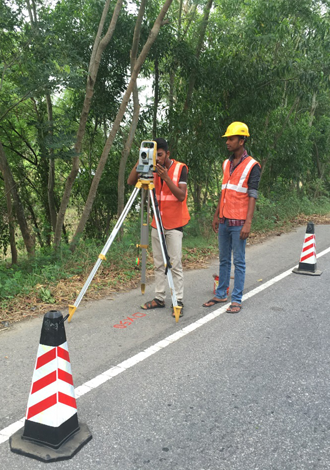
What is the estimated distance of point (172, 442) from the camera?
2.72 meters

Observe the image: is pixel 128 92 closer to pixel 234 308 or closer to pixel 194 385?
pixel 234 308

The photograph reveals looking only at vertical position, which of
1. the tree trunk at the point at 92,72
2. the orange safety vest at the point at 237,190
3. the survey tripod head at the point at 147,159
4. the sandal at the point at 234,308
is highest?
the tree trunk at the point at 92,72

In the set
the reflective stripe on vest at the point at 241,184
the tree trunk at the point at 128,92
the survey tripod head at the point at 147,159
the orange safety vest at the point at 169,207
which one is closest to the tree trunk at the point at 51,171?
the tree trunk at the point at 128,92

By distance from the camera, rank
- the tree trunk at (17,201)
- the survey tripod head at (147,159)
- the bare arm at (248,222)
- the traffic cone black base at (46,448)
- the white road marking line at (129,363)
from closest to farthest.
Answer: the traffic cone black base at (46,448), the white road marking line at (129,363), the survey tripod head at (147,159), the bare arm at (248,222), the tree trunk at (17,201)

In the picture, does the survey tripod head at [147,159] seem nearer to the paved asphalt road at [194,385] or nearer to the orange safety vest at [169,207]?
the orange safety vest at [169,207]

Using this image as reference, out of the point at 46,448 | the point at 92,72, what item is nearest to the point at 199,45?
the point at 92,72

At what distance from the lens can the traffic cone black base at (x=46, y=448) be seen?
2.54m

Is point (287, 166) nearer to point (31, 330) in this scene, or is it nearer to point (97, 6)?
point (97, 6)

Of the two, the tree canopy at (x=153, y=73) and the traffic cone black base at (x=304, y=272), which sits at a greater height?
the tree canopy at (x=153, y=73)

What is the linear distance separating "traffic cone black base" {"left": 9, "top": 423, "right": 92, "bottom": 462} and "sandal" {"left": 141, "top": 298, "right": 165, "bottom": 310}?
2589 mm

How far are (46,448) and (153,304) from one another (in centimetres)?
280

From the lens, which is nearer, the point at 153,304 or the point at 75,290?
the point at 153,304

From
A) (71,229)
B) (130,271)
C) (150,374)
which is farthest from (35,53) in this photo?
(71,229)

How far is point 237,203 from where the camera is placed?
16.8 ft
